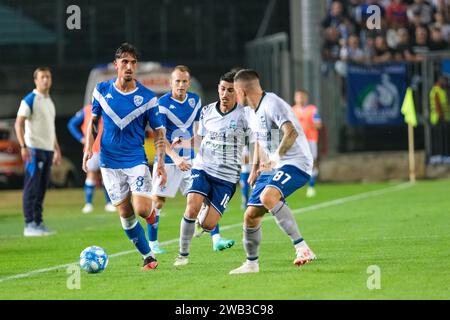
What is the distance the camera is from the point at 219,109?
46.7 ft

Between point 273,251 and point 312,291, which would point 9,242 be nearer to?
point 273,251

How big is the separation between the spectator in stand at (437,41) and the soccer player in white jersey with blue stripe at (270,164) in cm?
2255

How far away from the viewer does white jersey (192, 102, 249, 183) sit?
14039 mm

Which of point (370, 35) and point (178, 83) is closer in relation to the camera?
point (178, 83)

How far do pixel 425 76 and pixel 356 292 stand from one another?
23799 millimetres

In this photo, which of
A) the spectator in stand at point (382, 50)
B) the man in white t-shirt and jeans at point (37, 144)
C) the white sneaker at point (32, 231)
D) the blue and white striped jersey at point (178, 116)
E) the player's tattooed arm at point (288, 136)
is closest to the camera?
the player's tattooed arm at point (288, 136)

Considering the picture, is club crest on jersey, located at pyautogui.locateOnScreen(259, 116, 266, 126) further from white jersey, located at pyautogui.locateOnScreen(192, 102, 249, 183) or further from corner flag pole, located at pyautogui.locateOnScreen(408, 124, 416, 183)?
corner flag pole, located at pyautogui.locateOnScreen(408, 124, 416, 183)

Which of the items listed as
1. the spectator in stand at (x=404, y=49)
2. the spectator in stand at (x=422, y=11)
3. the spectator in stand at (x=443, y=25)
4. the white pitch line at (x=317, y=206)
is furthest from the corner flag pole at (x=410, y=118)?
the spectator in stand at (x=443, y=25)

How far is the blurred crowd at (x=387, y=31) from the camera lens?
113 ft

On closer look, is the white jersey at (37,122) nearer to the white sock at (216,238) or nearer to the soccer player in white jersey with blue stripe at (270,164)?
the white sock at (216,238)

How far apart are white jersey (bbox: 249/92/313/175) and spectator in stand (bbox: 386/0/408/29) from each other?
22013 millimetres

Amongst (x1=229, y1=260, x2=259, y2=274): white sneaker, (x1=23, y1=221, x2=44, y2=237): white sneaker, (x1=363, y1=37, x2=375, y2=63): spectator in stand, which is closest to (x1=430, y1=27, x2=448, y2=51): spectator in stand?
(x1=363, y1=37, x2=375, y2=63): spectator in stand

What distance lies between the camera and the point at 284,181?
12.9 m
